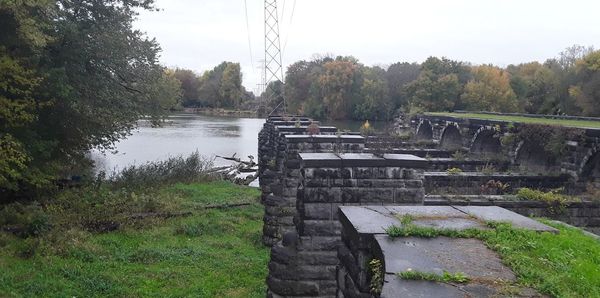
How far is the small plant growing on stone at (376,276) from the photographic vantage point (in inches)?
153

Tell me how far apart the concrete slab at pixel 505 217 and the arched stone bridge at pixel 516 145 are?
1521 centimetres

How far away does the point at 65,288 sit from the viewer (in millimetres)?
10102

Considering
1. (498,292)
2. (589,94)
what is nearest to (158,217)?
(498,292)

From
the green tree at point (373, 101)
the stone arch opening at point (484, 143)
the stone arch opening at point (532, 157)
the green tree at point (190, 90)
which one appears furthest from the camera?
the green tree at point (190, 90)

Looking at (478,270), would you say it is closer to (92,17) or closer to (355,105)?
(92,17)

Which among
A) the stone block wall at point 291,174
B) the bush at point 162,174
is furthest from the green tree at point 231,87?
the stone block wall at point 291,174

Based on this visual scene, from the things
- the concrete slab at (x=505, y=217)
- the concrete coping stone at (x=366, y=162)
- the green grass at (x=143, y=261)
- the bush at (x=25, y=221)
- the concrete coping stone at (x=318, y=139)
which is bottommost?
the green grass at (x=143, y=261)

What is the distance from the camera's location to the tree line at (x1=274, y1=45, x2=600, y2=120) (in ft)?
154

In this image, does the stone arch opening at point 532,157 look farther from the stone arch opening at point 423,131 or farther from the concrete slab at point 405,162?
the stone arch opening at point 423,131

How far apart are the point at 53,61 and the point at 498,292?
16252 millimetres

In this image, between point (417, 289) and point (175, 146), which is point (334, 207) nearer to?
point (417, 289)

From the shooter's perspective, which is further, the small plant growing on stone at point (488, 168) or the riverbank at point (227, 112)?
the riverbank at point (227, 112)

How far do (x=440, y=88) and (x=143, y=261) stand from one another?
49982 millimetres

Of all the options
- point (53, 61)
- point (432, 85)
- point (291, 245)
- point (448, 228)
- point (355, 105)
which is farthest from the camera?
point (355, 105)
